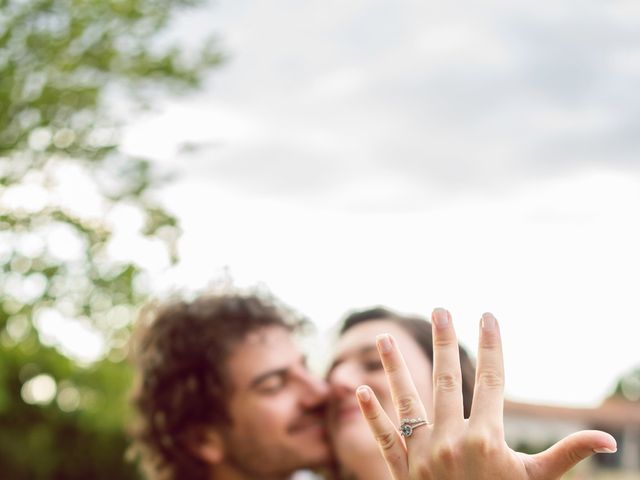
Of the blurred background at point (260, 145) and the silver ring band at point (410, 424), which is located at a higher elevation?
the blurred background at point (260, 145)

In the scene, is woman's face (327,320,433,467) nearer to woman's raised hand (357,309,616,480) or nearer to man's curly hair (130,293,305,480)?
man's curly hair (130,293,305,480)

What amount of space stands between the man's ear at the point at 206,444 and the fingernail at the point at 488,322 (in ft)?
8.52

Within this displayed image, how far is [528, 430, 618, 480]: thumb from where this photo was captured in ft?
5.24

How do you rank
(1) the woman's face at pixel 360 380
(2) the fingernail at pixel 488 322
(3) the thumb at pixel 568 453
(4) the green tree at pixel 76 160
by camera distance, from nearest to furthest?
(3) the thumb at pixel 568 453 < (2) the fingernail at pixel 488 322 < (1) the woman's face at pixel 360 380 < (4) the green tree at pixel 76 160

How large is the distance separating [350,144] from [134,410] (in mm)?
4621

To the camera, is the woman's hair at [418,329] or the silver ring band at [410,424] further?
the woman's hair at [418,329]

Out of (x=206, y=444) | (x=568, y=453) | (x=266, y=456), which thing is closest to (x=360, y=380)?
(x=266, y=456)

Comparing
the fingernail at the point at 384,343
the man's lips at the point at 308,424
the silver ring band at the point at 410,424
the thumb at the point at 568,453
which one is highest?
the man's lips at the point at 308,424

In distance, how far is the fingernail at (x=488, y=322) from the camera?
173 centimetres

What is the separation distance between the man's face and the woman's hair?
0.92 feet

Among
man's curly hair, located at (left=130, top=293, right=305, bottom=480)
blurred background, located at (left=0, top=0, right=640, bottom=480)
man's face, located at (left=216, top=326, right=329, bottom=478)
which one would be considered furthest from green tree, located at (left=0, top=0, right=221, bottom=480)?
man's face, located at (left=216, top=326, right=329, bottom=478)

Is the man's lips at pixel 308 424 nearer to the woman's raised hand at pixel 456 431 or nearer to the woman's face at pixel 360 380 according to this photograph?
the woman's face at pixel 360 380

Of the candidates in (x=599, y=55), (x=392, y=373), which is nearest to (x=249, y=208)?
(x=599, y=55)

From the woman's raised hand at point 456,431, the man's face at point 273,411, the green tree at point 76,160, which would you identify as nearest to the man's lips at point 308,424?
the man's face at point 273,411
